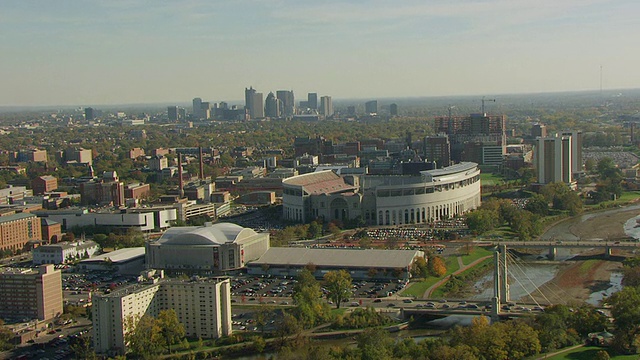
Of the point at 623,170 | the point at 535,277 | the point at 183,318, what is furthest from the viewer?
→ the point at 623,170

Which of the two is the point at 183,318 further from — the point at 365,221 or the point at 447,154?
the point at 447,154

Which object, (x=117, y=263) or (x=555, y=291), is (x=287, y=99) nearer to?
(x=117, y=263)

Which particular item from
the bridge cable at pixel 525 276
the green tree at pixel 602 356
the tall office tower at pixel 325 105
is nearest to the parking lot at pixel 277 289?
the bridge cable at pixel 525 276

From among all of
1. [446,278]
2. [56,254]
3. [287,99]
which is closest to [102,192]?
[56,254]

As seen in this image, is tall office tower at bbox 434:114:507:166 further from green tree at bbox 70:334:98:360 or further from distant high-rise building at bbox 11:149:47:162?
green tree at bbox 70:334:98:360

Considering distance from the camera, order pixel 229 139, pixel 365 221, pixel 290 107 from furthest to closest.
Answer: pixel 290 107, pixel 229 139, pixel 365 221

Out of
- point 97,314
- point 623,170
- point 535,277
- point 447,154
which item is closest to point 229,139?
point 447,154
